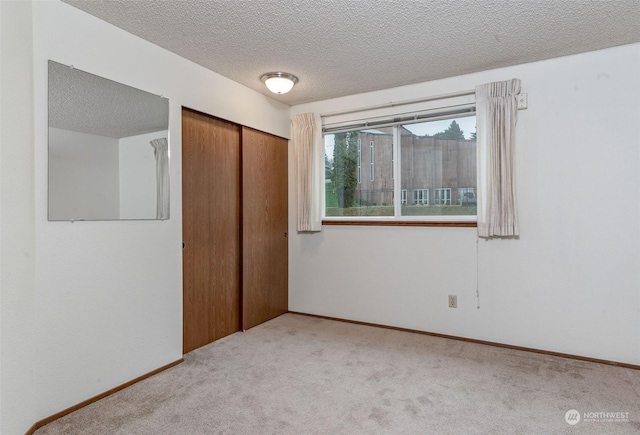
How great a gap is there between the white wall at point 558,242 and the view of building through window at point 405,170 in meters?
0.30

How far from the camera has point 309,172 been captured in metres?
3.90

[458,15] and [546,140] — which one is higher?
[458,15]

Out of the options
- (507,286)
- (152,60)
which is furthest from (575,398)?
(152,60)

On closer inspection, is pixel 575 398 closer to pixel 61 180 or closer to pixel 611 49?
pixel 611 49

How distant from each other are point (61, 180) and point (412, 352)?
2766 mm

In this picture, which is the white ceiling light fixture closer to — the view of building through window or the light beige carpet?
the view of building through window

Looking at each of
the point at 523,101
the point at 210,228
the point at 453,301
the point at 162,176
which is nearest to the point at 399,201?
the point at 453,301

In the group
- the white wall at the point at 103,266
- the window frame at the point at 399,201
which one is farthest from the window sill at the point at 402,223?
the white wall at the point at 103,266

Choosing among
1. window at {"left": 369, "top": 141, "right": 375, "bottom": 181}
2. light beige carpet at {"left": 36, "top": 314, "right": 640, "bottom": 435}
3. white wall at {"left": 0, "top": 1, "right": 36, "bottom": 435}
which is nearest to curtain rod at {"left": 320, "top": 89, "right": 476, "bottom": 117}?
window at {"left": 369, "top": 141, "right": 375, "bottom": 181}

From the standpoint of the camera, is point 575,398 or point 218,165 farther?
point 218,165

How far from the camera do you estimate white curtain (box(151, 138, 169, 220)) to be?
261cm

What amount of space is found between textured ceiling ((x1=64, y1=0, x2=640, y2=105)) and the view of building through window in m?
0.58

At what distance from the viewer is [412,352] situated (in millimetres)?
2938

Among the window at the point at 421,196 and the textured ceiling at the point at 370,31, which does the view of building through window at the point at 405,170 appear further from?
the textured ceiling at the point at 370,31
